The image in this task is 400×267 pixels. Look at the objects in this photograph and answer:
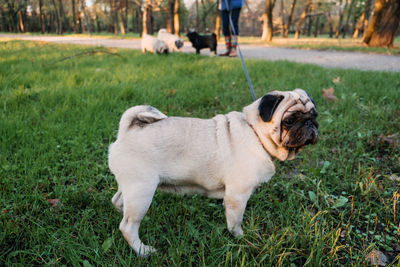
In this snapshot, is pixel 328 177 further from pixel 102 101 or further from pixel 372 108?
pixel 102 101

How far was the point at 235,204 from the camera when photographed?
2115mm

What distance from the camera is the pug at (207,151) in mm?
1979

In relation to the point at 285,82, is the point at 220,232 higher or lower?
lower

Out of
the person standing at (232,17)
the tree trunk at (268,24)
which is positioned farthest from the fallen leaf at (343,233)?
the tree trunk at (268,24)

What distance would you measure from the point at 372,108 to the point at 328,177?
2.46 metres

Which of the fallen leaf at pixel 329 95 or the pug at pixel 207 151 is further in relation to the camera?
the fallen leaf at pixel 329 95

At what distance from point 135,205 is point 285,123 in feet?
4.31

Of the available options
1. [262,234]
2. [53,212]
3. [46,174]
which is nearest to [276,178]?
[262,234]

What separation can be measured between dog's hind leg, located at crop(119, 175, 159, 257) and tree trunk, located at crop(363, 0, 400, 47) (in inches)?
623

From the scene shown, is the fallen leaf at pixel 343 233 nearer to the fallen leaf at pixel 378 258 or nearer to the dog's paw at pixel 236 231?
the fallen leaf at pixel 378 258

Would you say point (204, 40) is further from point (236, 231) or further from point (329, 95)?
point (236, 231)

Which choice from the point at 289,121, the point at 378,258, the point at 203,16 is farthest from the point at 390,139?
the point at 203,16

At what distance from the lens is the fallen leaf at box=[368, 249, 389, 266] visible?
1.92 metres

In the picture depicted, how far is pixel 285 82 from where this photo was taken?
5.99 m
